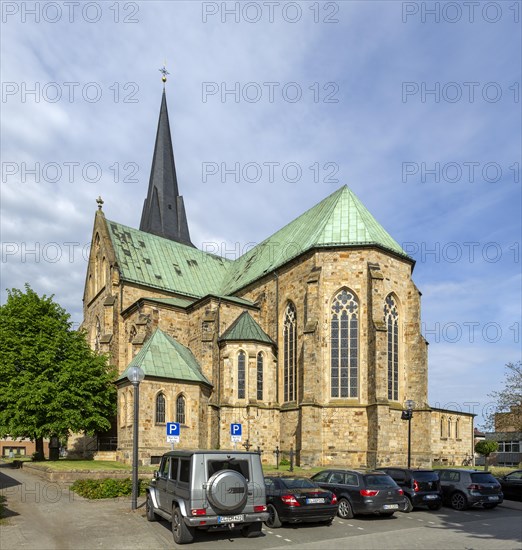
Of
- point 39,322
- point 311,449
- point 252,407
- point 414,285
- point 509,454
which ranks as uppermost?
point 414,285

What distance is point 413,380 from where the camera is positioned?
32906 millimetres

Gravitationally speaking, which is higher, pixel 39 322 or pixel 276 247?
pixel 276 247

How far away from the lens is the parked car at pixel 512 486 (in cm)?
2183

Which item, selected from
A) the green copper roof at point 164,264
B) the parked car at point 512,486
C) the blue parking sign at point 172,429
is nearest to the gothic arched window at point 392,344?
the parked car at point 512,486

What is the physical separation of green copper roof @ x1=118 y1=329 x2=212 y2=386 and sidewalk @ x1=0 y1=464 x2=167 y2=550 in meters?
11.0

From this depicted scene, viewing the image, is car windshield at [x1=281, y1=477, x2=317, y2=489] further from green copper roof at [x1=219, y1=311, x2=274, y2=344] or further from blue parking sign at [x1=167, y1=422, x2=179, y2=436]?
green copper roof at [x1=219, y1=311, x2=274, y2=344]

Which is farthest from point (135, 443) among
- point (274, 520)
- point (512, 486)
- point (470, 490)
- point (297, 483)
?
point (512, 486)

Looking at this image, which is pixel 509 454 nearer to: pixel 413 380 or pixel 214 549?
pixel 413 380

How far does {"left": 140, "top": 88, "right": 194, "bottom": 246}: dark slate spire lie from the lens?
52.8m

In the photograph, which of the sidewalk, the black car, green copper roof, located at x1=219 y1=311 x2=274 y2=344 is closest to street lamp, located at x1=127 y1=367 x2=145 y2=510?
the sidewalk

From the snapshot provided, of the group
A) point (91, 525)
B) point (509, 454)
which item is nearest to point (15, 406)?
point (91, 525)

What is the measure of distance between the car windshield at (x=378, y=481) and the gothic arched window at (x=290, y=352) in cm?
1763

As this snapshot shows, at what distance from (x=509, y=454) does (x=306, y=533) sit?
57018 millimetres

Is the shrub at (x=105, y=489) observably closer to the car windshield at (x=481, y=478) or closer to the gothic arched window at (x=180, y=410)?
the car windshield at (x=481, y=478)
